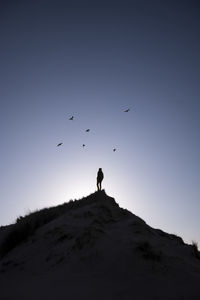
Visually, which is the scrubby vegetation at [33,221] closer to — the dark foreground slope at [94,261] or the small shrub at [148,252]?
the dark foreground slope at [94,261]

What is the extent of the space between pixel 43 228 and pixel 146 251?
5885mm

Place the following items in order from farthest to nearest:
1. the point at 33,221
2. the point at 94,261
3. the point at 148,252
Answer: the point at 33,221
the point at 148,252
the point at 94,261

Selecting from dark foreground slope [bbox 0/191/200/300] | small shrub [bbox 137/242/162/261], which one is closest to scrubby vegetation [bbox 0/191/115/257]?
dark foreground slope [bbox 0/191/200/300]

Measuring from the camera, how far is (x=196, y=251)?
1364 centimetres

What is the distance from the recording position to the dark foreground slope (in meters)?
8.45

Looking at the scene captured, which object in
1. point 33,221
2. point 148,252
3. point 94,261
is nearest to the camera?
point 94,261

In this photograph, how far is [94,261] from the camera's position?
10.7m

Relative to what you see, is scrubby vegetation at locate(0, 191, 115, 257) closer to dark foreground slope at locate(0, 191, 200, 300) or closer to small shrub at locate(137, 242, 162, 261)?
dark foreground slope at locate(0, 191, 200, 300)

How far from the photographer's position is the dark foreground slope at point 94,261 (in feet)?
27.7

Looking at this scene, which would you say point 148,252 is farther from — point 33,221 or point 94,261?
point 33,221

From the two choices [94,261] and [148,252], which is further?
[148,252]

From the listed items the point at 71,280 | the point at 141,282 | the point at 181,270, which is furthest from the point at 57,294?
the point at 181,270

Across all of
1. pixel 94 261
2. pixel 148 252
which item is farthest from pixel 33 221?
pixel 148 252

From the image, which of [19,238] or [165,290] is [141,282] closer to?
[165,290]
